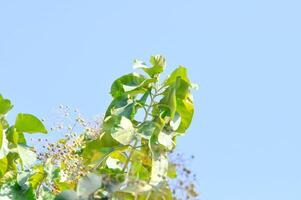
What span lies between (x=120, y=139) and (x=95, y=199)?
944 millimetres

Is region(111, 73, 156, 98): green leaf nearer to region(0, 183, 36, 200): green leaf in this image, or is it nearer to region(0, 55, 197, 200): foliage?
region(0, 55, 197, 200): foliage

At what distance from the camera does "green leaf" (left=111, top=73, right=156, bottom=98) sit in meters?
3.62

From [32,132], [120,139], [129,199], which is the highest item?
[32,132]

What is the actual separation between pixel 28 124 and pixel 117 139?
684 mm

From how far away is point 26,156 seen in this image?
3.65 m

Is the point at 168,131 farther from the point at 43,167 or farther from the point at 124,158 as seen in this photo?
the point at 43,167

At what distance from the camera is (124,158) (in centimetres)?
354

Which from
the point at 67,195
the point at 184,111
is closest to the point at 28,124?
the point at 184,111

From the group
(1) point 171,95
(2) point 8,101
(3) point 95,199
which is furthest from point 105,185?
(2) point 8,101

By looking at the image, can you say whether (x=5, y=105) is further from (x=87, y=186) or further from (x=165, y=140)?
(x=87, y=186)

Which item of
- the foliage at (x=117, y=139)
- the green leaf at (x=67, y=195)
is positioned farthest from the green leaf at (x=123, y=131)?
the green leaf at (x=67, y=195)

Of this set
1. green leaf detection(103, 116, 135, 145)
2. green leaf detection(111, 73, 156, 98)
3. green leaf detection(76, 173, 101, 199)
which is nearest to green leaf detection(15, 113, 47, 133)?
green leaf detection(111, 73, 156, 98)

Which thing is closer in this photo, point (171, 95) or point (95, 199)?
point (95, 199)

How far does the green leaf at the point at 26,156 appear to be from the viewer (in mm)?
3628
